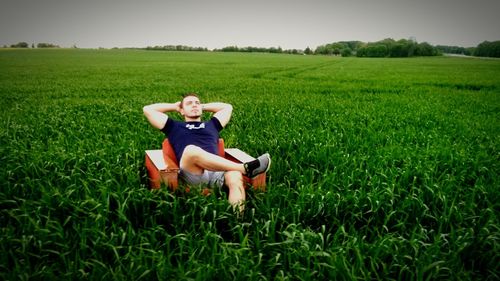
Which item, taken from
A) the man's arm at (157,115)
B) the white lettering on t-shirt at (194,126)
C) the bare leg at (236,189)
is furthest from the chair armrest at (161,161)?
the bare leg at (236,189)

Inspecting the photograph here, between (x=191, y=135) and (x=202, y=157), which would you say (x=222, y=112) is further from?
(x=202, y=157)

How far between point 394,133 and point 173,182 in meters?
5.35

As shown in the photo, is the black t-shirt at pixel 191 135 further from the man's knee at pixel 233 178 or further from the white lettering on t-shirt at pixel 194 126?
the man's knee at pixel 233 178

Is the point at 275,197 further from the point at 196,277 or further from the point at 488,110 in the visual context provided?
the point at 488,110

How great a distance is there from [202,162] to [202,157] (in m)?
0.07

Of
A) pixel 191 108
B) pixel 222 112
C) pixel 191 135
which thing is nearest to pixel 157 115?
pixel 191 108

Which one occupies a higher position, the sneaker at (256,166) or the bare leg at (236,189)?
the sneaker at (256,166)

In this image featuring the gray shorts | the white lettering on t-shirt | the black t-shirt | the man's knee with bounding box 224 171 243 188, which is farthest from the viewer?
the white lettering on t-shirt

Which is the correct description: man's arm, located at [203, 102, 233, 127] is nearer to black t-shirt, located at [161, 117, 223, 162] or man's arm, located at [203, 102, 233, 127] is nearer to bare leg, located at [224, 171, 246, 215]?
black t-shirt, located at [161, 117, 223, 162]

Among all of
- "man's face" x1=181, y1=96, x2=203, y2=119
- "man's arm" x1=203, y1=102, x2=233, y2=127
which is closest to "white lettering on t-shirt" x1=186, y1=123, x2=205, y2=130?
"man's face" x1=181, y1=96, x2=203, y2=119

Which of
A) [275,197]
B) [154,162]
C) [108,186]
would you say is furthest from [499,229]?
[108,186]

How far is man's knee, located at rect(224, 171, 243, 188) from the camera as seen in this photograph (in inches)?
166

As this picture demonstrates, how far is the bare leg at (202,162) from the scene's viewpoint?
4.31 m

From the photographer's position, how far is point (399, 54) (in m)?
122
